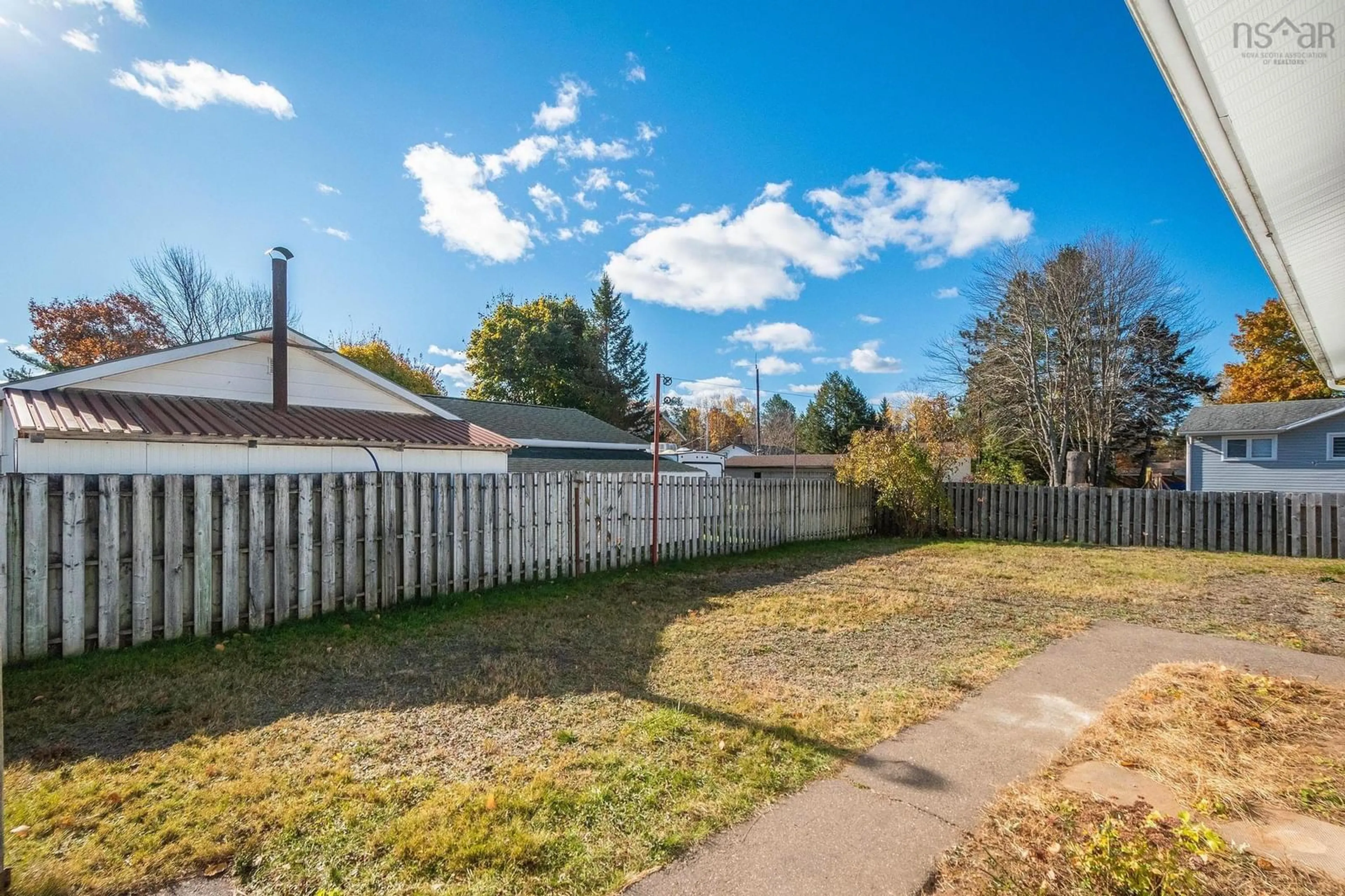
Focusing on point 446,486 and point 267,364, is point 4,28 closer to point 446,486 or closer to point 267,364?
point 267,364

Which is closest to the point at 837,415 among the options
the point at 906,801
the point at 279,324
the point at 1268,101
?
the point at 279,324

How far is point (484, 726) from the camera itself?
3.55 metres

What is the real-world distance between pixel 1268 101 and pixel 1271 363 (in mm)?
35120

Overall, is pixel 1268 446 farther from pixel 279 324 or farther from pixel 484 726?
pixel 279 324

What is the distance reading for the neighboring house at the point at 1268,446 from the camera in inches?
731

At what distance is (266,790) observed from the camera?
277 centimetres

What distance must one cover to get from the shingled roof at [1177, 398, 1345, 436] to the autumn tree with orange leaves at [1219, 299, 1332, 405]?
4699 mm

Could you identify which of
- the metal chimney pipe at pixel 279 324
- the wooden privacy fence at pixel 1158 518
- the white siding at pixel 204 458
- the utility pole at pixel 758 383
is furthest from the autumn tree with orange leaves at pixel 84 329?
the wooden privacy fence at pixel 1158 518

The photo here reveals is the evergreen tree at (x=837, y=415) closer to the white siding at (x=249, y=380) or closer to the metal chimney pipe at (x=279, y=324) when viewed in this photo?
the white siding at (x=249, y=380)

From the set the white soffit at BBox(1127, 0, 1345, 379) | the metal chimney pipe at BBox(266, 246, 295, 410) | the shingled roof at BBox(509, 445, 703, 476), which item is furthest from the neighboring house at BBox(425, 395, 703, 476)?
the white soffit at BBox(1127, 0, 1345, 379)

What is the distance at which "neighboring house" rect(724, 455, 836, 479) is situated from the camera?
3491cm

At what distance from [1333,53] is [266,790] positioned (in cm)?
481

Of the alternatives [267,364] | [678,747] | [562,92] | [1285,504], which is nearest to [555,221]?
[562,92]

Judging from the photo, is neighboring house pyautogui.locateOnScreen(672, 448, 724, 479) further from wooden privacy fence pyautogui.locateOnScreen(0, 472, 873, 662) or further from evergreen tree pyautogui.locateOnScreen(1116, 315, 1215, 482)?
evergreen tree pyautogui.locateOnScreen(1116, 315, 1215, 482)
